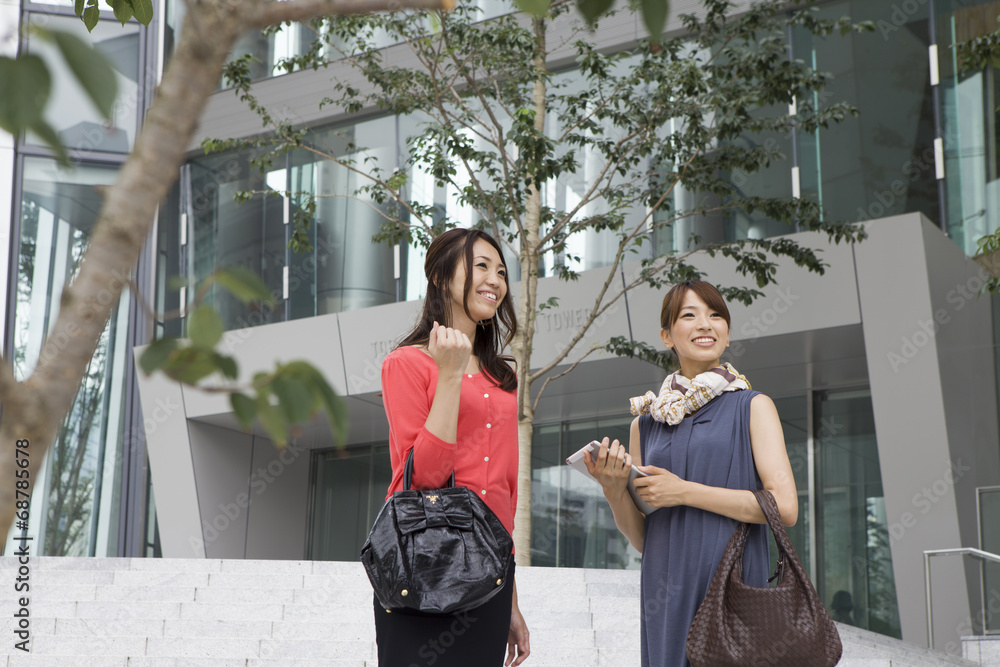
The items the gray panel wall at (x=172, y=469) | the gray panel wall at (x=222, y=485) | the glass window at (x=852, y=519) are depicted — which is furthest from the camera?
the gray panel wall at (x=222, y=485)

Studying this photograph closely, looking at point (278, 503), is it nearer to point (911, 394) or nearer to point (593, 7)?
point (911, 394)

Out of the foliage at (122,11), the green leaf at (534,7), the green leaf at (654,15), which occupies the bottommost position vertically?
the green leaf at (654,15)

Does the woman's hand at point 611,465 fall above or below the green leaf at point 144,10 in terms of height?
below

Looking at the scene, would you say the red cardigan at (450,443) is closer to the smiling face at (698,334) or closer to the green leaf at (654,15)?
the smiling face at (698,334)

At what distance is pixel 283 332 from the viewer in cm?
1388

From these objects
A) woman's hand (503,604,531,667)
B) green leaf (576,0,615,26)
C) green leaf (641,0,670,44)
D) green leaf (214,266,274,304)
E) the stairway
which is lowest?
the stairway

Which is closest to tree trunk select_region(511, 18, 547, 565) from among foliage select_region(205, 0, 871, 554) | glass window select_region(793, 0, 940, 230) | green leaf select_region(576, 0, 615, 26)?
foliage select_region(205, 0, 871, 554)

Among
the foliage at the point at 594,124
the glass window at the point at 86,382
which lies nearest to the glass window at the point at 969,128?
the foliage at the point at 594,124

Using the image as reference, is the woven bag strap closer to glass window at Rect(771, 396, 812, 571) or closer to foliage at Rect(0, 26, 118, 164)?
foliage at Rect(0, 26, 118, 164)

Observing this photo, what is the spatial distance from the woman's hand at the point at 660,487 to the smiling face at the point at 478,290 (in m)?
0.54

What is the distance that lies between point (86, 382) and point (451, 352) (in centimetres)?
1328

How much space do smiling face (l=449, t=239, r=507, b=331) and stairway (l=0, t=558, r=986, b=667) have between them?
326cm

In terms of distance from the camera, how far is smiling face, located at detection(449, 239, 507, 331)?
2363 millimetres

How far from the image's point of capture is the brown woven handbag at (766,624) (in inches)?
83.1
